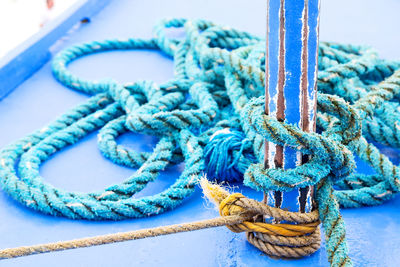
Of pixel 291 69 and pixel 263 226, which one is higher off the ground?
pixel 291 69

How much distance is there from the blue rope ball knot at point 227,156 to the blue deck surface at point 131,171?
62 millimetres

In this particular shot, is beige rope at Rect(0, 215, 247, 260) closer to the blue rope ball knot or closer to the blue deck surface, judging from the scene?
the blue deck surface

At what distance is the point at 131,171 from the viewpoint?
4.88 feet

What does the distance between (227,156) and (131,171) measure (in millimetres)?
295

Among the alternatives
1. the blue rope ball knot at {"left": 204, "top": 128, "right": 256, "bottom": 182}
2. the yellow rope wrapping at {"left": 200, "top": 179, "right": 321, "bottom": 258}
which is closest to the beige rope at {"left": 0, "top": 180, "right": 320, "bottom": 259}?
the yellow rope wrapping at {"left": 200, "top": 179, "right": 321, "bottom": 258}

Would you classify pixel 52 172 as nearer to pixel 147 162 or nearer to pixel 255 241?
pixel 147 162

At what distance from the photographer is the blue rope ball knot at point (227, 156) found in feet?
4.49

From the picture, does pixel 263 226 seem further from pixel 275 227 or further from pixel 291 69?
pixel 291 69

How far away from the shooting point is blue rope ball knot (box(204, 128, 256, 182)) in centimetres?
137

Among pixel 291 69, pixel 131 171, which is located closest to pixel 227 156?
pixel 131 171

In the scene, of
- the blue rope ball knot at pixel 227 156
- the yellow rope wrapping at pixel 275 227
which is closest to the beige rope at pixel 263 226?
the yellow rope wrapping at pixel 275 227

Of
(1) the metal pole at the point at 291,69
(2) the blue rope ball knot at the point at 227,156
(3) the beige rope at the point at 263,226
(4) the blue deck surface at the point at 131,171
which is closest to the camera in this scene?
(1) the metal pole at the point at 291,69

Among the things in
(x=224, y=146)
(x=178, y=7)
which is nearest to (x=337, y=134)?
(x=224, y=146)

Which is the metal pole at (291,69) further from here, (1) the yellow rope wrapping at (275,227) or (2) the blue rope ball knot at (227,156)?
(2) the blue rope ball knot at (227,156)
